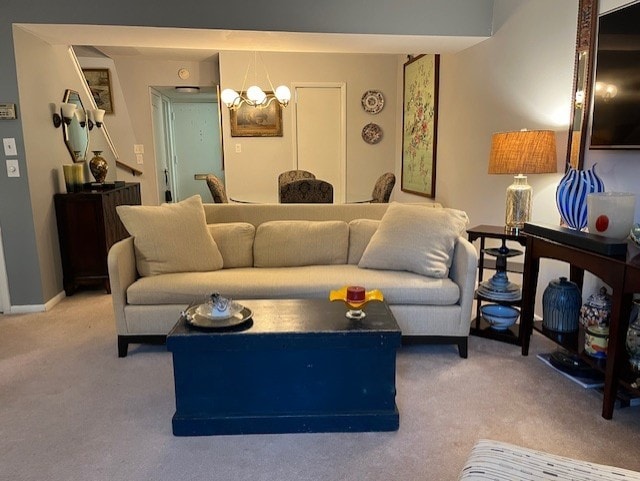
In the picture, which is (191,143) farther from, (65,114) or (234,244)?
(234,244)

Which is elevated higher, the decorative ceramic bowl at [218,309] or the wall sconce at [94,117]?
the wall sconce at [94,117]

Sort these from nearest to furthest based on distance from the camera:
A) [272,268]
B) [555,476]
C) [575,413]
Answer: [555,476], [575,413], [272,268]

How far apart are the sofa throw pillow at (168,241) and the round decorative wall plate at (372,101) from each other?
425 cm

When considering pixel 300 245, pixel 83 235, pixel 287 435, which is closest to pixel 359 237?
pixel 300 245

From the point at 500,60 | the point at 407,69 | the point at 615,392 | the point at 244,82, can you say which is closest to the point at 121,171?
the point at 244,82

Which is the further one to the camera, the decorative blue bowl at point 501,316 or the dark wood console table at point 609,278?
the decorative blue bowl at point 501,316

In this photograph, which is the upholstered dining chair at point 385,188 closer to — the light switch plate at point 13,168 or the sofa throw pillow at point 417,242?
the sofa throw pillow at point 417,242

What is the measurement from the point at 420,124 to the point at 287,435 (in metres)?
4.51

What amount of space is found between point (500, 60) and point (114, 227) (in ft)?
11.5

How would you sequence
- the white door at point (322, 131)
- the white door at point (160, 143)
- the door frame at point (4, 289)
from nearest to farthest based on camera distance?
the door frame at point (4, 289), the white door at point (322, 131), the white door at point (160, 143)

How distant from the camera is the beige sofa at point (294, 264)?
271cm

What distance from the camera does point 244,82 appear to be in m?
6.48

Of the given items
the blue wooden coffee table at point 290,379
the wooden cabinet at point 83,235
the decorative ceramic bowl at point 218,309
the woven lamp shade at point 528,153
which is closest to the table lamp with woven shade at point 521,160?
the woven lamp shade at point 528,153

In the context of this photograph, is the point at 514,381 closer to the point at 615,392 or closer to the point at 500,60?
the point at 615,392
